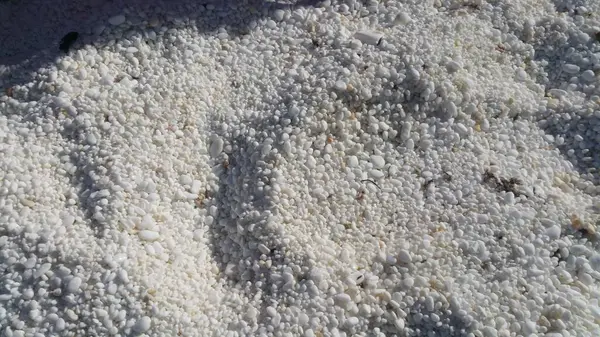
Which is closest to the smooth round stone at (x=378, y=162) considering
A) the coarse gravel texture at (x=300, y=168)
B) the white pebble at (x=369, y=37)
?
the coarse gravel texture at (x=300, y=168)

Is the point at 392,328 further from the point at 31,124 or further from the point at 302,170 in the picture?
the point at 31,124

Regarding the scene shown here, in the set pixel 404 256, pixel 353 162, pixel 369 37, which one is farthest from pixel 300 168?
pixel 369 37

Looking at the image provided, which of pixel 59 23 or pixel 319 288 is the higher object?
pixel 59 23

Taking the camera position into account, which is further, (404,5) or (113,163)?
(404,5)

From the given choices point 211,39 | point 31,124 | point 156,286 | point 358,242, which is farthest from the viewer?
point 211,39

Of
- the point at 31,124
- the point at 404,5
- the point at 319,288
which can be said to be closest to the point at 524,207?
the point at 319,288

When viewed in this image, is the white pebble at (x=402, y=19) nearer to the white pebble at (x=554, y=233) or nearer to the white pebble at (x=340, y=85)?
the white pebble at (x=340, y=85)
